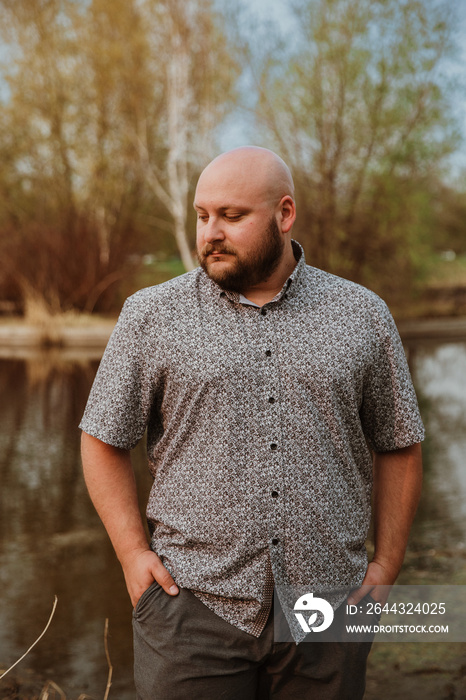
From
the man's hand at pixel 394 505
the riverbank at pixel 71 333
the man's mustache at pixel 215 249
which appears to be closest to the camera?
the man's mustache at pixel 215 249

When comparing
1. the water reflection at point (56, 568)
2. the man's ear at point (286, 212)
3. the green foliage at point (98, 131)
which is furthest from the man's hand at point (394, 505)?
the green foliage at point (98, 131)

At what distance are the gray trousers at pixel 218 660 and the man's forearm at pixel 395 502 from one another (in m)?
0.23

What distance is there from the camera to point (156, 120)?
78.5ft

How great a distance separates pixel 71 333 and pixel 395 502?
1682 cm

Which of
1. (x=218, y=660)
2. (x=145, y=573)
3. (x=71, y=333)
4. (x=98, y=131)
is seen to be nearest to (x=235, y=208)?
(x=145, y=573)

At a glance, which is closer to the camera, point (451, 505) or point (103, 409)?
point (103, 409)

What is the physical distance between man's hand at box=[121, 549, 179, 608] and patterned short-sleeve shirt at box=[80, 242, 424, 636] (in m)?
0.02

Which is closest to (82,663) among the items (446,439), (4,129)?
(446,439)

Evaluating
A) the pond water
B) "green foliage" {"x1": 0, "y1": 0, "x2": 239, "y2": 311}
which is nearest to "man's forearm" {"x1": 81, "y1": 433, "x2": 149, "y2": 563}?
the pond water

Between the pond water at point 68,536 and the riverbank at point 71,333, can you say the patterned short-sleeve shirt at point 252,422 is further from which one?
the riverbank at point 71,333

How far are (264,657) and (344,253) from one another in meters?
19.4

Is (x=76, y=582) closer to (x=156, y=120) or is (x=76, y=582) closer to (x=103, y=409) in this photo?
(x=103, y=409)

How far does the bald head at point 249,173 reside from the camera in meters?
1.84

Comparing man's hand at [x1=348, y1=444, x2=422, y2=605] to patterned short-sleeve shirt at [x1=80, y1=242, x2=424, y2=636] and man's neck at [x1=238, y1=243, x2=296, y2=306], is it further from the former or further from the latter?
man's neck at [x1=238, y1=243, x2=296, y2=306]
